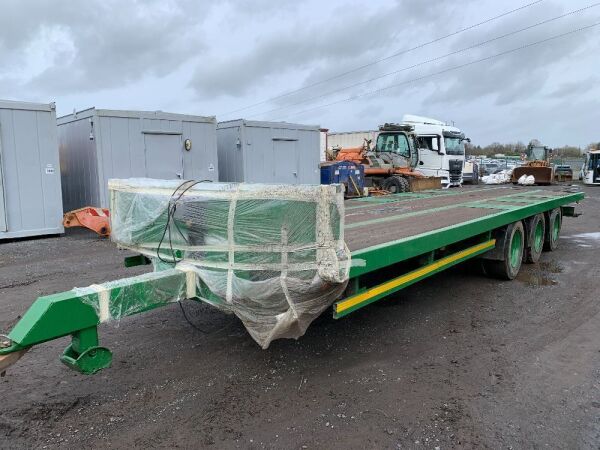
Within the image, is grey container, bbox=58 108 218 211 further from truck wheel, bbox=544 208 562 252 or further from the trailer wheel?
the trailer wheel

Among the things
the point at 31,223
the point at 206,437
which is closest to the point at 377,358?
the point at 206,437

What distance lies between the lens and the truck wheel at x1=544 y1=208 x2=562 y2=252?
9.02 meters

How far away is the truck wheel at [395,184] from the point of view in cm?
1989

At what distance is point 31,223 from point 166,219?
28.6 ft

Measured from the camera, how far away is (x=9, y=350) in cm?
265

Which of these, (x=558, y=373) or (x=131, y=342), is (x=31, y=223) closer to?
(x=131, y=342)

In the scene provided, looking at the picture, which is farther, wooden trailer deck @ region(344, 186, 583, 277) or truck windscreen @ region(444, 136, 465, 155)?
truck windscreen @ region(444, 136, 465, 155)

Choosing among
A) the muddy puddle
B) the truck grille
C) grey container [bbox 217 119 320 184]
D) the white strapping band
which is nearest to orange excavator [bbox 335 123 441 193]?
the truck grille

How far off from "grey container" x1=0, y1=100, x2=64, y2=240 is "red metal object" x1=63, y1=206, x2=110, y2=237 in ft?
1.05

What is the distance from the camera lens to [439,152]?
21.9 metres

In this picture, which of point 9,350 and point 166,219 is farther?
point 166,219

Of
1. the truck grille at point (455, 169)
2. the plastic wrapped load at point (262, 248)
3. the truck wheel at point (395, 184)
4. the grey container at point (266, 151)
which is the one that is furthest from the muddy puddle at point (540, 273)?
the truck grille at point (455, 169)

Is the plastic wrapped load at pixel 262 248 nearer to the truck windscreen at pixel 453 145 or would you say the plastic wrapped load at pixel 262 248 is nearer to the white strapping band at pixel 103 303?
the white strapping band at pixel 103 303

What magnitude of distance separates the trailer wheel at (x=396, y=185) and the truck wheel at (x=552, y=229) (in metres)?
10.2
